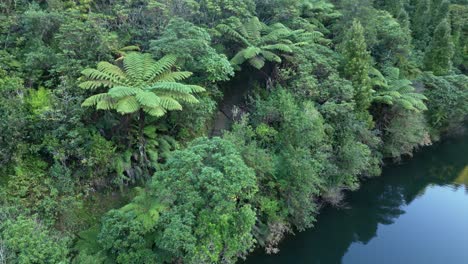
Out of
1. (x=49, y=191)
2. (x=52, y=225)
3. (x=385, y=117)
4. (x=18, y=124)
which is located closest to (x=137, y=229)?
(x=52, y=225)

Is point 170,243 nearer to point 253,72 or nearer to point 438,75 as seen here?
point 253,72

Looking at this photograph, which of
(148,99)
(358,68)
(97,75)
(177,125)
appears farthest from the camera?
(358,68)

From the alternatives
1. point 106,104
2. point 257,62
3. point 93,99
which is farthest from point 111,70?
point 257,62

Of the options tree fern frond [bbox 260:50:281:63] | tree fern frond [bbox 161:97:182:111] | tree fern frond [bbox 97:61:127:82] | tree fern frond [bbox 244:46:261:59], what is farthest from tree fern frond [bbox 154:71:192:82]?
tree fern frond [bbox 260:50:281:63]

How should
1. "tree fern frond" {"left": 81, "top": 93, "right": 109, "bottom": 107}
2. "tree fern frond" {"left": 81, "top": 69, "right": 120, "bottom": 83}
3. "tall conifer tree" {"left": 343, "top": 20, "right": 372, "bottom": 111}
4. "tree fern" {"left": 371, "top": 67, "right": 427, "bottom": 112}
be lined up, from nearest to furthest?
"tree fern frond" {"left": 81, "top": 93, "right": 109, "bottom": 107}
"tree fern frond" {"left": 81, "top": 69, "right": 120, "bottom": 83}
"tall conifer tree" {"left": 343, "top": 20, "right": 372, "bottom": 111}
"tree fern" {"left": 371, "top": 67, "right": 427, "bottom": 112}

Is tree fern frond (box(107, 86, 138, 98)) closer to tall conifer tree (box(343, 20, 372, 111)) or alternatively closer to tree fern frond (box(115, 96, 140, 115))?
tree fern frond (box(115, 96, 140, 115))

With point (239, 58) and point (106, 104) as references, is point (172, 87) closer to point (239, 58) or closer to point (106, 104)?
point (106, 104)

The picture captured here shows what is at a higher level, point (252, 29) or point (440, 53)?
point (252, 29)

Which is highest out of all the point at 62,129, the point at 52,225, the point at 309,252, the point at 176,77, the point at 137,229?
the point at 176,77
